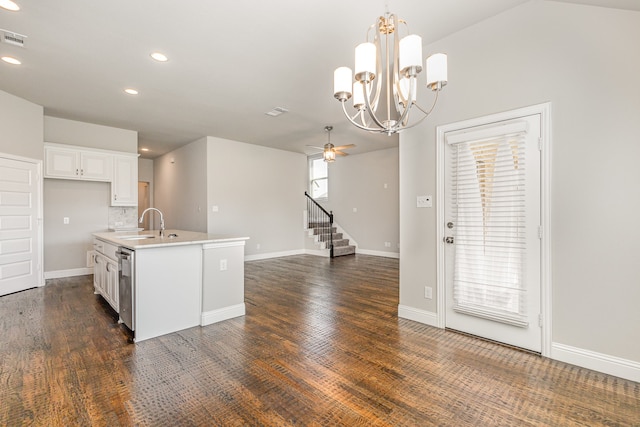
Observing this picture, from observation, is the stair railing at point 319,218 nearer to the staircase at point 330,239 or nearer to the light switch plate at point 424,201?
the staircase at point 330,239

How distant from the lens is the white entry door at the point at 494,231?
8.50 ft

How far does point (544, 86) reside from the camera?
8.27ft

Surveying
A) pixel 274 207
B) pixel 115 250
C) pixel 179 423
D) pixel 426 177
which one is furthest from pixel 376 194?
pixel 179 423

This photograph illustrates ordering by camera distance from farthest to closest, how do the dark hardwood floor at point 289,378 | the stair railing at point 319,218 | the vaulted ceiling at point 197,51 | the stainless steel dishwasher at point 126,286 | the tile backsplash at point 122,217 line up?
1. the stair railing at point 319,218
2. the tile backsplash at point 122,217
3. the stainless steel dishwasher at point 126,286
4. the vaulted ceiling at point 197,51
5. the dark hardwood floor at point 289,378

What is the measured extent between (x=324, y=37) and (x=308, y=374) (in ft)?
10.3

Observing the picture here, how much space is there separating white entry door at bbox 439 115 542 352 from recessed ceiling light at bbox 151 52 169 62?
327 cm

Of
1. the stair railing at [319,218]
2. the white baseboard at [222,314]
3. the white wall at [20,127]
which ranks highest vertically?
the white wall at [20,127]

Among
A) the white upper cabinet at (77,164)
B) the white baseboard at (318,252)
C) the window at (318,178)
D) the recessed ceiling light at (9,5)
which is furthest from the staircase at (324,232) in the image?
the recessed ceiling light at (9,5)

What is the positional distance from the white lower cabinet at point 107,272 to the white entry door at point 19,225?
1.26 m

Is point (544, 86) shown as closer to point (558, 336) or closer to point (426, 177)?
point (426, 177)

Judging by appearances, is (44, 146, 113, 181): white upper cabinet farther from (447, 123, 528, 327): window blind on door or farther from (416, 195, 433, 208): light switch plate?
(447, 123, 528, 327): window blind on door

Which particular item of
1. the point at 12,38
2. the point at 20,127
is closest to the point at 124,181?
the point at 20,127

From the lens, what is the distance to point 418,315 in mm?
3312

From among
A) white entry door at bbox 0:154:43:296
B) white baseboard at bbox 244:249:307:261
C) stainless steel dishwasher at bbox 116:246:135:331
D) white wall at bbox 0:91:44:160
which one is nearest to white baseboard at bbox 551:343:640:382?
stainless steel dishwasher at bbox 116:246:135:331
